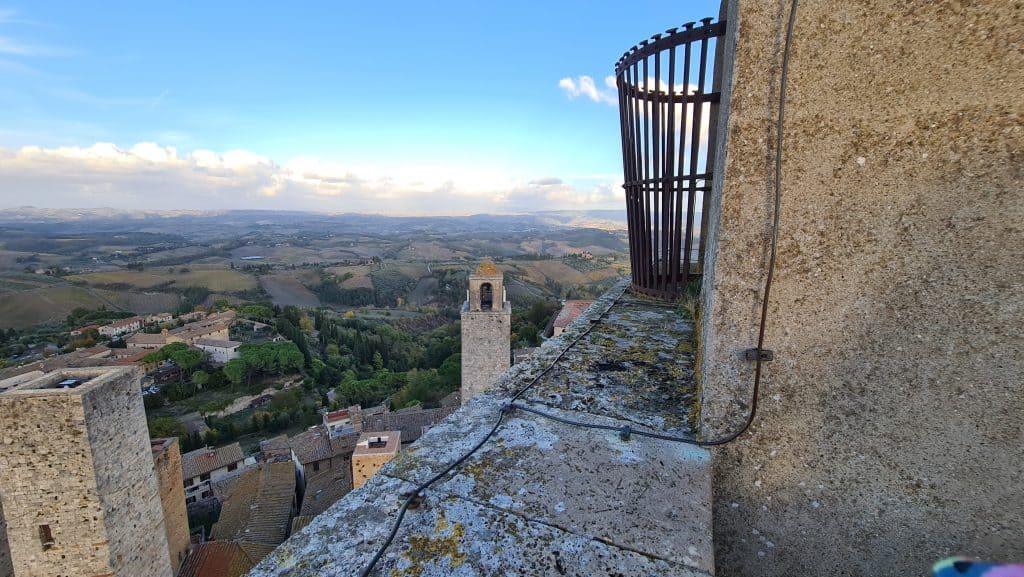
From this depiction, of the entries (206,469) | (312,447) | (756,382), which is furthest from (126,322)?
(756,382)

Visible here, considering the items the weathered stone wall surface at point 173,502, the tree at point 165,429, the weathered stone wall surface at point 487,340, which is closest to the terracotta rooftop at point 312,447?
the tree at point 165,429

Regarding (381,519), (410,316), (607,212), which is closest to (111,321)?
(410,316)

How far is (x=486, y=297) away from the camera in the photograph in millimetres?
18969

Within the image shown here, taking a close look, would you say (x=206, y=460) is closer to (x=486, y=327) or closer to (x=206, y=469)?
(x=206, y=469)

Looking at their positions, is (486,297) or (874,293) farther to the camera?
(486,297)

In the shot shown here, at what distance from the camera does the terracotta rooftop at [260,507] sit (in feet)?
50.5

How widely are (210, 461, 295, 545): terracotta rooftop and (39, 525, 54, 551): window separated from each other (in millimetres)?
7871

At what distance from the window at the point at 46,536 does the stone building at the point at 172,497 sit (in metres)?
3.37

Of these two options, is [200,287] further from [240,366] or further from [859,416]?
[859,416]

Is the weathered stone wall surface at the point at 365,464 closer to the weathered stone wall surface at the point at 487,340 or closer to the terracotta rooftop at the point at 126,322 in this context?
the weathered stone wall surface at the point at 487,340

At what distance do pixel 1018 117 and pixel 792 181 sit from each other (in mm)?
555

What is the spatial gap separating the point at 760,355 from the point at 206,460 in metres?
26.1

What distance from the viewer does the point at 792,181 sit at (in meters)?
1.55

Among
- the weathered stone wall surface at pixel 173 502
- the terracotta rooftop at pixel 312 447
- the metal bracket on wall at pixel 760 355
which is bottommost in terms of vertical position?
the terracotta rooftop at pixel 312 447
